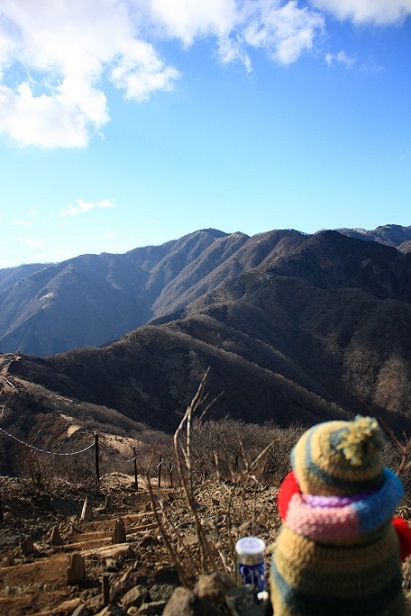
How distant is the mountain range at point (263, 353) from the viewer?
120ft

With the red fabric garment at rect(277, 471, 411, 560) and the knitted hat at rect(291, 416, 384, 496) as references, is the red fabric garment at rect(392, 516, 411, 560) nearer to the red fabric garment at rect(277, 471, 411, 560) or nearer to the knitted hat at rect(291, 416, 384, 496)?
the red fabric garment at rect(277, 471, 411, 560)

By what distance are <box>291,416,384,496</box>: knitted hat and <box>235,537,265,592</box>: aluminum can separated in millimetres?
643

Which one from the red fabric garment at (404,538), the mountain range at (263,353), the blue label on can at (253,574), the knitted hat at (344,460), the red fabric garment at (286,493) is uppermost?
the knitted hat at (344,460)

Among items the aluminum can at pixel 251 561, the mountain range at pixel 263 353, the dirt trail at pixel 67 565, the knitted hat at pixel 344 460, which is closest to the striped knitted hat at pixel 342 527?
the knitted hat at pixel 344 460

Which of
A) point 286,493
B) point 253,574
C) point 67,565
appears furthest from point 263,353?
point 286,493

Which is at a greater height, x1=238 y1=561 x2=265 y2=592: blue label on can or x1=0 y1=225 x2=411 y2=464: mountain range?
x1=238 y1=561 x2=265 y2=592: blue label on can

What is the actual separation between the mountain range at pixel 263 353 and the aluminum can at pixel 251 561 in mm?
1056

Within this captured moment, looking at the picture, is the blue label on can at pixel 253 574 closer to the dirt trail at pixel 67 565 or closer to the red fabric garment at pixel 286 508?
the red fabric garment at pixel 286 508

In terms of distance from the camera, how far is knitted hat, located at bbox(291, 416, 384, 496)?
203 centimetres

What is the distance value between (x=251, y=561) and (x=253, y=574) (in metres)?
0.09

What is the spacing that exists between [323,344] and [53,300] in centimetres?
9793

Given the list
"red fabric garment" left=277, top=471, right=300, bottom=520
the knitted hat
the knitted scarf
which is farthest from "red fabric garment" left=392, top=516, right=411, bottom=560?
"red fabric garment" left=277, top=471, right=300, bottom=520

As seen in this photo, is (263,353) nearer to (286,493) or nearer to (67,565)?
(67,565)

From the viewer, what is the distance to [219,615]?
2406mm
